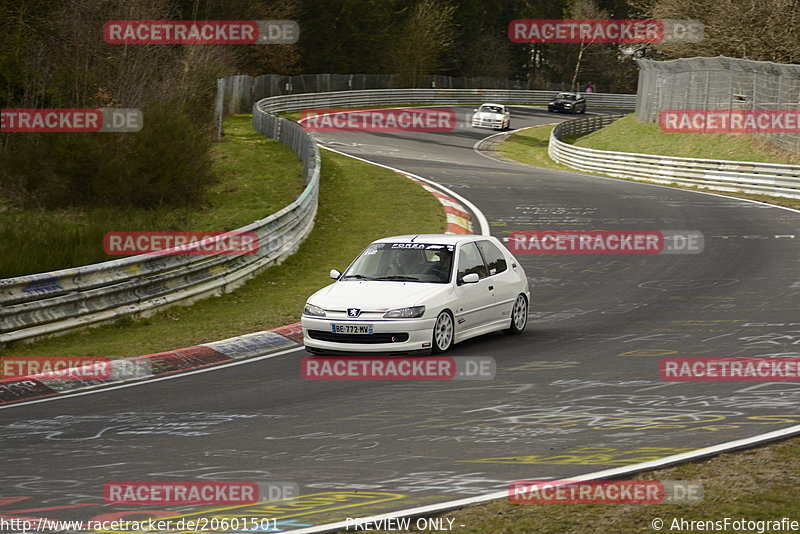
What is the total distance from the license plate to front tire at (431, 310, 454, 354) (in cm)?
77

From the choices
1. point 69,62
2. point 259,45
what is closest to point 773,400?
point 69,62

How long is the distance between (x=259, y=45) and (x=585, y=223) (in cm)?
5255

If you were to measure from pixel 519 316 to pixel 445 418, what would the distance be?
483 centimetres

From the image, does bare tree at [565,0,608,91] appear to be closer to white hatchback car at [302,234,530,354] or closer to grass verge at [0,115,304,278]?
grass verge at [0,115,304,278]

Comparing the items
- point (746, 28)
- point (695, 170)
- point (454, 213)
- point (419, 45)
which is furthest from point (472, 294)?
point (419, 45)

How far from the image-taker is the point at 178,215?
25.0 m

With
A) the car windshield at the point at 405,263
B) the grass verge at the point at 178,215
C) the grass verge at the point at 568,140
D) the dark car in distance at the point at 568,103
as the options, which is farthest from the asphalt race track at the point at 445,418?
the dark car in distance at the point at 568,103

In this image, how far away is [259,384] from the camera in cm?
1128

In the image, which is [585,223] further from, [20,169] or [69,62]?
[69,62]

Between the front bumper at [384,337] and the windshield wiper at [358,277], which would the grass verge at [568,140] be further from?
the front bumper at [384,337]

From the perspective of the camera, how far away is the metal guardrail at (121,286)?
540 inches

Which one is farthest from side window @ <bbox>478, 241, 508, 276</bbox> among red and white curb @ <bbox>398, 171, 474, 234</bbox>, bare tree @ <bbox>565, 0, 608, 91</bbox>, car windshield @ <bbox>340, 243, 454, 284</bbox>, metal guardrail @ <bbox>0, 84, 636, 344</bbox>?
bare tree @ <bbox>565, 0, 608, 91</bbox>

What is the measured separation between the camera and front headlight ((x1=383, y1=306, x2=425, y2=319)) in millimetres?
12086

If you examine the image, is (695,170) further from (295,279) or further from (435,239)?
(435,239)
